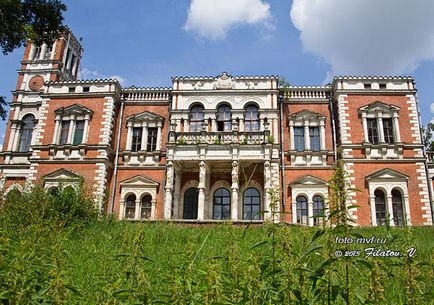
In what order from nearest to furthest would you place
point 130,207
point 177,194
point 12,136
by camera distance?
point 177,194 → point 130,207 → point 12,136

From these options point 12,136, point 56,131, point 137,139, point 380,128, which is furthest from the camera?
point 12,136

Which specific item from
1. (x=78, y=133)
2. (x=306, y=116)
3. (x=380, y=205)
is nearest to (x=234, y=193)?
(x=306, y=116)

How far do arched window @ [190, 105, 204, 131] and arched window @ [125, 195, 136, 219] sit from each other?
592 centimetres

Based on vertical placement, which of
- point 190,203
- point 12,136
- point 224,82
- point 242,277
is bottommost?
point 242,277

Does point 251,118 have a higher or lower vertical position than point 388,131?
higher

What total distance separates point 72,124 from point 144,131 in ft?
15.7

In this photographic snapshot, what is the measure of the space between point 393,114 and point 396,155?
276cm

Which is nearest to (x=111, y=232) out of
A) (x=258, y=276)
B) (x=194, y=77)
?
(x=258, y=276)

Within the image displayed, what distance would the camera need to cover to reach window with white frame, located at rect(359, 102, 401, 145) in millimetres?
22031

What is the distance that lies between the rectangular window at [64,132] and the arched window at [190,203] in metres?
8.90

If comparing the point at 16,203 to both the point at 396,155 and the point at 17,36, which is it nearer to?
the point at 17,36

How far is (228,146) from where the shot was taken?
20594 millimetres

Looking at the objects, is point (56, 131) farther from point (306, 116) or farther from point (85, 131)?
point (306, 116)

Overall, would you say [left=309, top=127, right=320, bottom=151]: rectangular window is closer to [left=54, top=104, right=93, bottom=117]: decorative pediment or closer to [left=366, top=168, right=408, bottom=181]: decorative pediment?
[left=366, top=168, right=408, bottom=181]: decorative pediment
